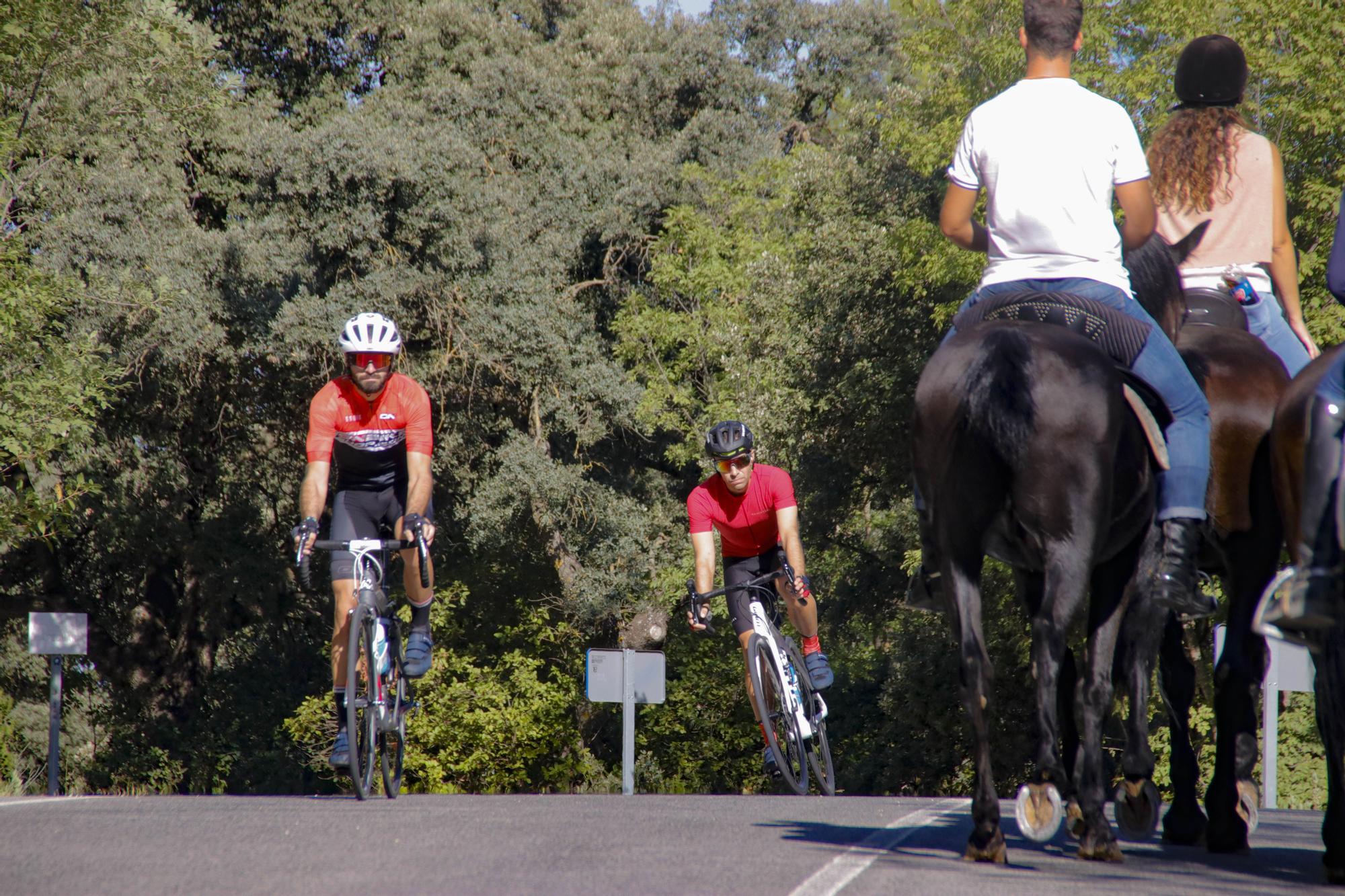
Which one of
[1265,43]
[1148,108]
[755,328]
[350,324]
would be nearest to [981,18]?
[1148,108]

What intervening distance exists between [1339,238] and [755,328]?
96.4 ft

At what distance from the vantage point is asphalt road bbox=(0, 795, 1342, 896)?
4548 millimetres

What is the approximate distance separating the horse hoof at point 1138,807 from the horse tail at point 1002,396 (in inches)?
56.9

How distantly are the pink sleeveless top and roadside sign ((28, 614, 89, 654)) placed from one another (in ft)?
45.8

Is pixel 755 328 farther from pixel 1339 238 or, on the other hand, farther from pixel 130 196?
pixel 1339 238

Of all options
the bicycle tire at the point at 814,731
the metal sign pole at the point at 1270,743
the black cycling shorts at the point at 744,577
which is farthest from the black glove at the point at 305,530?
the metal sign pole at the point at 1270,743

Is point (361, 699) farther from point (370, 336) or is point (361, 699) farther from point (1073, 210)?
point (1073, 210)

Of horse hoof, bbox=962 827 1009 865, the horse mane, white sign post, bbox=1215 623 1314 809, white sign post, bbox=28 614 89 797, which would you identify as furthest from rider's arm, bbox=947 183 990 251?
white sign post, bbox=28 614 89 797

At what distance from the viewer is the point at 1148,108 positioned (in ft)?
73.3

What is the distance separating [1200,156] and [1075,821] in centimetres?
296

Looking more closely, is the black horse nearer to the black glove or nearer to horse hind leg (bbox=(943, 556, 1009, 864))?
horse hind leg (bbox=(943, 556, 1009, 864))

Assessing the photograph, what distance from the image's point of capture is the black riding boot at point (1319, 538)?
4.31m

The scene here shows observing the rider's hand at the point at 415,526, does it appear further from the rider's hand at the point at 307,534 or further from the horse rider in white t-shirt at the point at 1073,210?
the horse rider in white t-shirt at the point at 1073,210

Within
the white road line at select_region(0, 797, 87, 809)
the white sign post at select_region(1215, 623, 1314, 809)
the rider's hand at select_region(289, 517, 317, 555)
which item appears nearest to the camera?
the white road line at select_region(0, 797, 87, 809)
